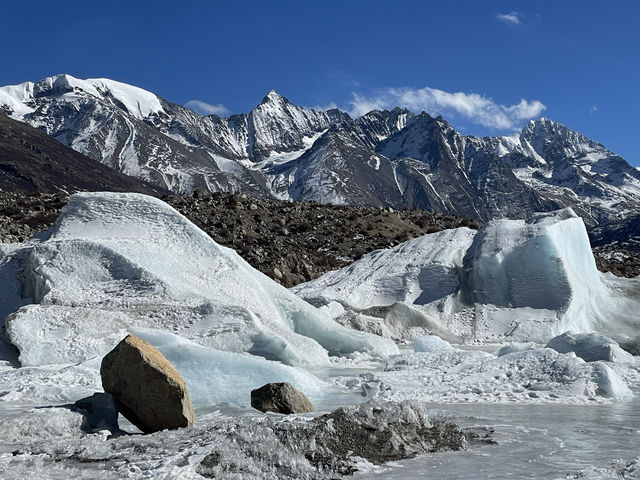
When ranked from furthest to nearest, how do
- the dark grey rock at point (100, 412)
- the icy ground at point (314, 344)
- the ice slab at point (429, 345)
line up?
the ice slab at point (429, 345)
the dark grey rock at point (100, 412)
the icy ground at point (314, 344)

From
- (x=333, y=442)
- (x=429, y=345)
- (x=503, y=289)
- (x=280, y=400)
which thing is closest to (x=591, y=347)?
(x=429, y=345)

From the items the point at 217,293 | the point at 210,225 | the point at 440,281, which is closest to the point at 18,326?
the point at 217,293

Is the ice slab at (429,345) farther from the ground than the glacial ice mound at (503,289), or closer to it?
closer to it

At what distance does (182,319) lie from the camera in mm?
13852

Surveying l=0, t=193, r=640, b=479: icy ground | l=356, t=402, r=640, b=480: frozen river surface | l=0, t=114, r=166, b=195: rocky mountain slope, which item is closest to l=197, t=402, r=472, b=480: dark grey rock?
l=0, t=193, r=640, b=479: icy ground

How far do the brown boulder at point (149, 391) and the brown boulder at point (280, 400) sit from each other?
120cm

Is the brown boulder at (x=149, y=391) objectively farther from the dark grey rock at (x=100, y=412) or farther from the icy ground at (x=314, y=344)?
the icy ground at (x=314, y=344)

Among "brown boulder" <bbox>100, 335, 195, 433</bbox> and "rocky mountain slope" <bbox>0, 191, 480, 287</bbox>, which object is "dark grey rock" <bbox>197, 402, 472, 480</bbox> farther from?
Answer: "rocky mountain slope" <bbox>0, 191, 480, 287</bbox>

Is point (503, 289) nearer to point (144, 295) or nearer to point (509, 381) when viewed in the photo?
point (509, 381)

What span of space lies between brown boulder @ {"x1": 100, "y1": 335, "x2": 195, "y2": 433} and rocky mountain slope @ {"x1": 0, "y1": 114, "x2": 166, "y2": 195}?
116906 mm

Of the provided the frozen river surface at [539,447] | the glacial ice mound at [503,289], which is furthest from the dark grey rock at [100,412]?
the glacial ice mound at [503,289]

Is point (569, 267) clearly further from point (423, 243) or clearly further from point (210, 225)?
point (210, 225)

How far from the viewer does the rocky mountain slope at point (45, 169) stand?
123 metres

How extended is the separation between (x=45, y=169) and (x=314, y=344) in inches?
5157
